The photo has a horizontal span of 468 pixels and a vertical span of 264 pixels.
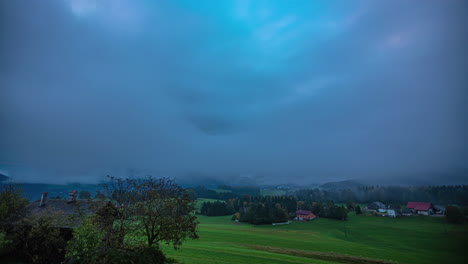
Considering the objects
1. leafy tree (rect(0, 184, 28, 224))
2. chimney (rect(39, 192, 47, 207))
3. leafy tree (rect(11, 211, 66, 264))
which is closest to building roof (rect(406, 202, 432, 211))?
leafy tree (rect(11, 211, 66, 264))

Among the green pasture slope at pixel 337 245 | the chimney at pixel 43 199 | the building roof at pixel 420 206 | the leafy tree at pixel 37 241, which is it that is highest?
the chimney at pixel 43 199

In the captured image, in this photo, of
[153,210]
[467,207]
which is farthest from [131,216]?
[467,207]

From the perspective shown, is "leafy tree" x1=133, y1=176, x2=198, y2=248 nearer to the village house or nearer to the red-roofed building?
the village house

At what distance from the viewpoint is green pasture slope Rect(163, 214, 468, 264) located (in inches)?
1246

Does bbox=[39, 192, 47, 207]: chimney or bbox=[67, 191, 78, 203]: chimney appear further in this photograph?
bbox=[67, 191, 78, 203]: chimney

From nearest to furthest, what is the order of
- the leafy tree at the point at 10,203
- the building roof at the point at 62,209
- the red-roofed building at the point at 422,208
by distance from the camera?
the leafy tree at the point at 10,203 → the building roof at the point at 62,209 → the red-roofed building at the point at 422,208

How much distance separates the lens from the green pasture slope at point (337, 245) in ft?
104

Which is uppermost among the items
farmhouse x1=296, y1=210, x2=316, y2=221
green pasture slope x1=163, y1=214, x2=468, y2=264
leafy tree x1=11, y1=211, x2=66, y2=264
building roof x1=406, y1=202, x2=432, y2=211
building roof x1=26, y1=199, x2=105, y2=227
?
building roof x1=26, y1=199, x2=105, y2=227

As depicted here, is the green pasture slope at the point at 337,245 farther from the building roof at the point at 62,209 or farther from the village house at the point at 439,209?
the building roof at the point at 62,209

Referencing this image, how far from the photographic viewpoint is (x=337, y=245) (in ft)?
176

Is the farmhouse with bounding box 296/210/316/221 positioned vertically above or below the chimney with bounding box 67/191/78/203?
below

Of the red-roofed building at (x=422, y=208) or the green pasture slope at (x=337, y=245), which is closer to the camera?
the green pasture slope at (x=337, y=245)

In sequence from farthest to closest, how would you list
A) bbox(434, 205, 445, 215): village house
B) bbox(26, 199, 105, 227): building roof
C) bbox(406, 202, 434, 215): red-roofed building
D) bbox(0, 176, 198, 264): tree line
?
bbox(406, 202, 434, 215): red-roofed building < bbox(434, 205, 445, 215): village house < bbox(26, 199, 105, 227): building roof < bbox(0, 176, 198, 264): tree line

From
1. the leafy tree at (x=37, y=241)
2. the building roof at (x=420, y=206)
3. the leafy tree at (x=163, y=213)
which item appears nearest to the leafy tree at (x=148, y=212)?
the leafy tree at (x=163, y=213)
